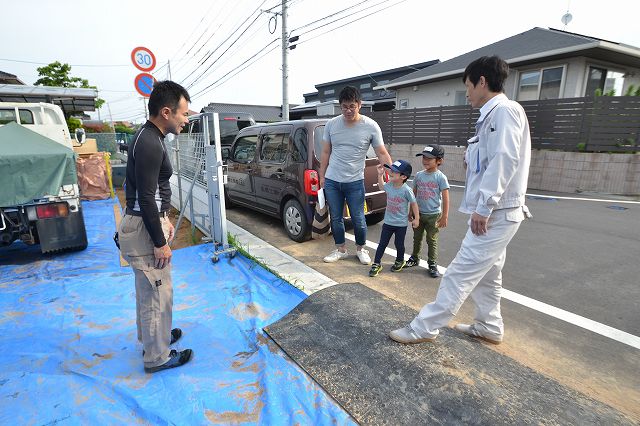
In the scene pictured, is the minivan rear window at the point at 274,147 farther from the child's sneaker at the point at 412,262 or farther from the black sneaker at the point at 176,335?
the black sneaker at the point at 176,335

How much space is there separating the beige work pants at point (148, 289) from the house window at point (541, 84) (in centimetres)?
1304

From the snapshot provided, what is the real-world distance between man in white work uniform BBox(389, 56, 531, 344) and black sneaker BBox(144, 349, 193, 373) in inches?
62.1

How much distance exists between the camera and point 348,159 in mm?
3818

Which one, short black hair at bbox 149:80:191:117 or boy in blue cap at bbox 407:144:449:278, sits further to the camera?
boy in blue cap at bbox 407:144:449:278

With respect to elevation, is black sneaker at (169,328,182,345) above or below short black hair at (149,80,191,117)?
below

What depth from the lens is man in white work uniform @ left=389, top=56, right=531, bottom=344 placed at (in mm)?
2006

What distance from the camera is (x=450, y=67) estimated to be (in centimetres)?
1406

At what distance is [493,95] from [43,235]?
4.86 m

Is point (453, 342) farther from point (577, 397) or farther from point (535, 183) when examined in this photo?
point (535, 183)

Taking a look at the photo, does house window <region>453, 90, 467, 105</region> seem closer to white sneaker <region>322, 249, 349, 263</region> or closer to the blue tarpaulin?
white sneaker <region>322, 249, 349, 263</region>

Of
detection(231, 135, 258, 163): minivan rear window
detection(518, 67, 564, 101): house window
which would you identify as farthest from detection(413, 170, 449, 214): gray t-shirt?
detection(518, 67, 564, 101): house window

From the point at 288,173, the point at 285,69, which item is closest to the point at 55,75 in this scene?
the point at 285,69

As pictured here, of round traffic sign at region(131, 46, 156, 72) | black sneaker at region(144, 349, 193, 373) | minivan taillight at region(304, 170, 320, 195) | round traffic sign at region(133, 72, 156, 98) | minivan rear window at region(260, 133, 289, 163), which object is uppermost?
round traffic sign at region(131, 46, 156, 72)

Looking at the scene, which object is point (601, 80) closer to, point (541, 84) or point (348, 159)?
point (541, 84)
